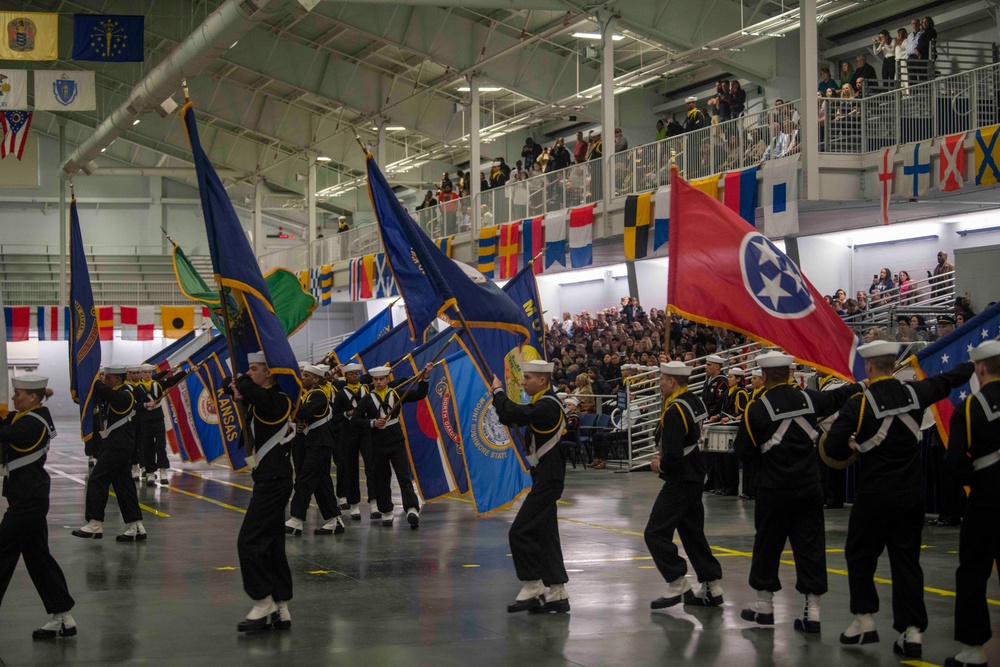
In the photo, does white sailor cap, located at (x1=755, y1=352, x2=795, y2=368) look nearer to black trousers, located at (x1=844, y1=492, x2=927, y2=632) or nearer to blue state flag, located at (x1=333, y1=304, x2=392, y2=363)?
black trousers, located at (x1=844, y1=492, x2=927, y2=632)

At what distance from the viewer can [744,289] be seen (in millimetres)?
8938

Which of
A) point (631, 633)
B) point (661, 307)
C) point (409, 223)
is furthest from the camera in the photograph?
point (661, 307)

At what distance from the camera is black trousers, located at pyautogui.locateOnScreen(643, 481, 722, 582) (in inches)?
343

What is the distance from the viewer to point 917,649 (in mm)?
7215

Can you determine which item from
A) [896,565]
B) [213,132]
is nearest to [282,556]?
[896,565]

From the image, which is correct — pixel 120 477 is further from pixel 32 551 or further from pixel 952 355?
pixel 952 355

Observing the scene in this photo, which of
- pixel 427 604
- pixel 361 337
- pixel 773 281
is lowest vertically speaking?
pixel 427 604

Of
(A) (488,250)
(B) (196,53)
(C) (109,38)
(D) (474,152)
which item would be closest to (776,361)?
(B) (196,53)

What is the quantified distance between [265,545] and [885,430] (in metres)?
4.06

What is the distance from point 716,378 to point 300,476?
6.93 meters

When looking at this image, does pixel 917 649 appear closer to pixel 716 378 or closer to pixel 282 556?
pixel 282 556

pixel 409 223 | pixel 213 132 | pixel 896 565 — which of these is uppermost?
pixel 213 132

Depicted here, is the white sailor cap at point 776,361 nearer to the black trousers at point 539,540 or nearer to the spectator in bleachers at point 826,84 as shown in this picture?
the black trousers at point 539,540

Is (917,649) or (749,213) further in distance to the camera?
(749,213)
